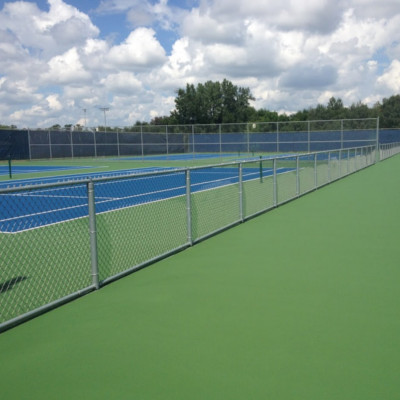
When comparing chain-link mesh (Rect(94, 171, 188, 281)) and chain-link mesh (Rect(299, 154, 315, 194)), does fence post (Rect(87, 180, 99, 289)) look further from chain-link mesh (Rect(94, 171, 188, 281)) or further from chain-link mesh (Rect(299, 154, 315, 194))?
chain-link mesh (Rect(299, 154, 315, 194))

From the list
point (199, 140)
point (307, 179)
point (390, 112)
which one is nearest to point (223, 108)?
point (390, 112)

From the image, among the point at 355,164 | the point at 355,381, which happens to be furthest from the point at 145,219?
the point at 355,164

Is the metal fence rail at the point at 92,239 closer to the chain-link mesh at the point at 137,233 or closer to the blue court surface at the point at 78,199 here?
the chain-link mesh at the point at 137,233

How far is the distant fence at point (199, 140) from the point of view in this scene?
3988 centimetres

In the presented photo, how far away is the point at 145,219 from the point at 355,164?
16.8m

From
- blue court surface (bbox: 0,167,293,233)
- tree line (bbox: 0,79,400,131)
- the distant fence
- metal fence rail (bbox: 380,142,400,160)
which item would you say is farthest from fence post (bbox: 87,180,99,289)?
tree line (bbox: 0,79,400,131)

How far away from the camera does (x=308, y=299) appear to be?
512 cm

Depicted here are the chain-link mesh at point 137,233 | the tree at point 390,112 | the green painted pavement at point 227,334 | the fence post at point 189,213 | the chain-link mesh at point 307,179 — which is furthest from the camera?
the tree at point 390,112

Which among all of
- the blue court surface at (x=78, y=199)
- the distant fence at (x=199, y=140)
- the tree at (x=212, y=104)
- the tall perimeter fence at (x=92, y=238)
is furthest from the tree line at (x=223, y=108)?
the tall perimeter fence at (x=92, y=238)

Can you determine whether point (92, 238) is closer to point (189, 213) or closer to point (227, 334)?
point (227, 334)

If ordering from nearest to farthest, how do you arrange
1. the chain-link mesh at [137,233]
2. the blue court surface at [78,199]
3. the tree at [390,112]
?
the chain-link mesh at [137,233] → the blue court surface at [78,199] → the tree at [390,112]

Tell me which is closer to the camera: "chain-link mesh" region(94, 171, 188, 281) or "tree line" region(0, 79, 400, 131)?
"chain-link mesh" region(94, 171, 188, 281)

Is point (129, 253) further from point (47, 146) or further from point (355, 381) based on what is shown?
point (47, 146)

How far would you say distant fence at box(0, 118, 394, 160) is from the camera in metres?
39.9
